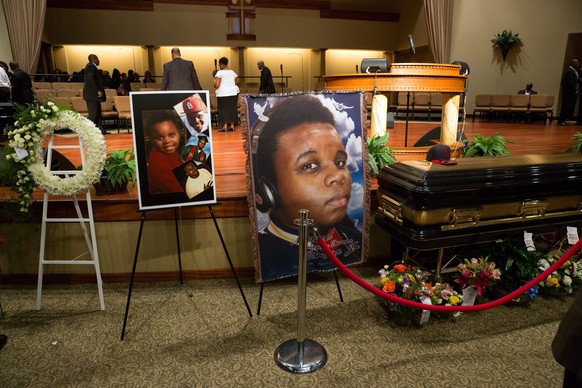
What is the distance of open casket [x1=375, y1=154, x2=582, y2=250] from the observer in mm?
2324

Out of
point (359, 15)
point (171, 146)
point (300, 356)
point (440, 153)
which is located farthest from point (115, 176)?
point (359, 15)

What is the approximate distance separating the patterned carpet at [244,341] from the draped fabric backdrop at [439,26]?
383 inches

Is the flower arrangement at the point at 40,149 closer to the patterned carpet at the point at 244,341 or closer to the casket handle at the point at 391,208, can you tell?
the patterned carpet at the point at 244,341

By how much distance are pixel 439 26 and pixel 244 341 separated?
10924mm

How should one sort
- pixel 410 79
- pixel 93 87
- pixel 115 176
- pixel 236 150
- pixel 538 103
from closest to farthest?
pixel 115 176
pixel 410 79
pixel 236 150
pixel 93 87
pixel 538 103

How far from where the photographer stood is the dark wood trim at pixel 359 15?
554 inches

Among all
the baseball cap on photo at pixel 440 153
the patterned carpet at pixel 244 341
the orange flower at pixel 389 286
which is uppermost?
the baseball cap on photo at pixel 440 153

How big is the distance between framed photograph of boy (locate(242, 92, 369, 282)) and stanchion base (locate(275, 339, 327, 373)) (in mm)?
415

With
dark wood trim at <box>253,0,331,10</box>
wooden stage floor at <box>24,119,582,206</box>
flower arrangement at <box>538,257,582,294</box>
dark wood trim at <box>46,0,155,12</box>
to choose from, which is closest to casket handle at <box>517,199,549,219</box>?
flower arrangement at <box>538,257,582,294</box>

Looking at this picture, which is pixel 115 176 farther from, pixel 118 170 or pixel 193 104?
pixel 193 104

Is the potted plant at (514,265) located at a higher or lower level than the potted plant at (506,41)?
lower

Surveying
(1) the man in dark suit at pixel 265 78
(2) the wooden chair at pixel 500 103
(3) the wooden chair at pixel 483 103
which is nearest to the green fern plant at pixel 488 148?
(1) the man in dark suit at pixel 265 78

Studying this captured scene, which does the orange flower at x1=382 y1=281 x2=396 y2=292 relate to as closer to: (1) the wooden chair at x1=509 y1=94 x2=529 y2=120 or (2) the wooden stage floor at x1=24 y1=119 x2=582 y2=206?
(2) the wooden stage floor at x1=24 y1=119 x2=582 y2=206

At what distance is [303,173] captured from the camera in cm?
225
